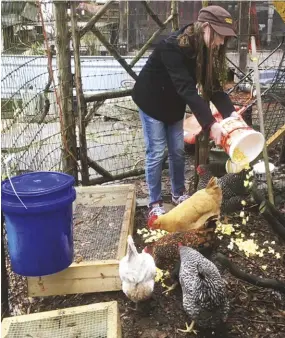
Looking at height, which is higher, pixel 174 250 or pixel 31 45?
pixel 31 45

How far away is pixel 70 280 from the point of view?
261cm

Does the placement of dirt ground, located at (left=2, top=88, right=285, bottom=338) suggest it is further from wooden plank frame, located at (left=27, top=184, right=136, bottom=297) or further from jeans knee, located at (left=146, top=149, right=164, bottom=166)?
jeans knee, located at (left=146, top=149, right=164, bottom=166)

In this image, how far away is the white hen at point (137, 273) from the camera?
2318mm

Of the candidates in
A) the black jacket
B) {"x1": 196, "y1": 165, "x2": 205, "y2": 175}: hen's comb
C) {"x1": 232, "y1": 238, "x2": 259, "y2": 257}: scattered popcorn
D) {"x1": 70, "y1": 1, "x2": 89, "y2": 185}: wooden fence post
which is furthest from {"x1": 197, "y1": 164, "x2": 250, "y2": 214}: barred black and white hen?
{"x1": 70, "y1": 1, "x2": 89, "y2": 185}: wooden fence post

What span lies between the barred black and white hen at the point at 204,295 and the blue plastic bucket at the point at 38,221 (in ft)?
2.19

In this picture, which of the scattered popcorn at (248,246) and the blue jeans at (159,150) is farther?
the blue jeans at (159,150)

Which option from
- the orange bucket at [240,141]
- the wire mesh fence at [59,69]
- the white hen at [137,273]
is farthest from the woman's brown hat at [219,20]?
the white hen at [137,273]

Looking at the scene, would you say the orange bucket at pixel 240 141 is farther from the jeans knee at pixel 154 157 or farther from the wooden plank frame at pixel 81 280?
the wooden plank frame at pixel 81 280

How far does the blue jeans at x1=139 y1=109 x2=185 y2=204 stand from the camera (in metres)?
3.42

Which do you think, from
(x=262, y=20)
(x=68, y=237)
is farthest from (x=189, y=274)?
(x=262, y=20)

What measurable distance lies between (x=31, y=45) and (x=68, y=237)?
195 cm

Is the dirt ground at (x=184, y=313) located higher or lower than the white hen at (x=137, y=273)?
lower

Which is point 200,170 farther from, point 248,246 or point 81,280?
point 81,280

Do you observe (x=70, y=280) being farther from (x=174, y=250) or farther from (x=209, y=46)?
(x=209, y=46)
